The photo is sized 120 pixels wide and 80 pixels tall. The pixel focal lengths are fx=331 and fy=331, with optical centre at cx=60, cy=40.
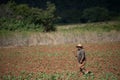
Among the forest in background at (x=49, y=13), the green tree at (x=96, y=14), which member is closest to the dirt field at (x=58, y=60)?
the forest in background at (x=49, y=13)

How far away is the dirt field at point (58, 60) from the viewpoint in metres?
15.7

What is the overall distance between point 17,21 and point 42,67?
61.5 ft

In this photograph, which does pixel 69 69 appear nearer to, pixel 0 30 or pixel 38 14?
pixel 0 30

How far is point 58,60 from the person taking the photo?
758 inches

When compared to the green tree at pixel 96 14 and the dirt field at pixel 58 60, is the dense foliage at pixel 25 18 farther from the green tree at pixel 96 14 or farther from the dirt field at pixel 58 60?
the dirt field at pixel 58 60

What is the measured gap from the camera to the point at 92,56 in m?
20.4

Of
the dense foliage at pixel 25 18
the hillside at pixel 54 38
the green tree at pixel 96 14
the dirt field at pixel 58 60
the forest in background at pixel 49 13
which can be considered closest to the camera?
the dirt field at pixel 58 60

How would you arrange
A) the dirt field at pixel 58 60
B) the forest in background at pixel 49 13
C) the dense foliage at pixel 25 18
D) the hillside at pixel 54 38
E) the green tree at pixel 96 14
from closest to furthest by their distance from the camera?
the dirt field at pixel 58 60
the hillside at pixel 54 38
the dense foliage at pixel 25 18
the forest in background at pixel 49 13
the green tree at pixel 96 14

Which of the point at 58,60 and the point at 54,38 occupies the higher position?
the point at 54,38

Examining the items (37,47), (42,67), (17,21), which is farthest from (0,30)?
(42,67)

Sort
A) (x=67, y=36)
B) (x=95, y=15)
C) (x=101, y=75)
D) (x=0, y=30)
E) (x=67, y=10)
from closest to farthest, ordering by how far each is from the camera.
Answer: (x=101, y=75) < (x=67, y=36) < (x=0, y=30) < (x=95, y=15) < (x=67, y=10)

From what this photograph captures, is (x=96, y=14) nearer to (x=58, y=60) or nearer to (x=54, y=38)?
(x=54, y=38)

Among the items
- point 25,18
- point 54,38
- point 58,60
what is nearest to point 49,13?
point 25,18

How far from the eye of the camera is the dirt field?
15.7 metres
